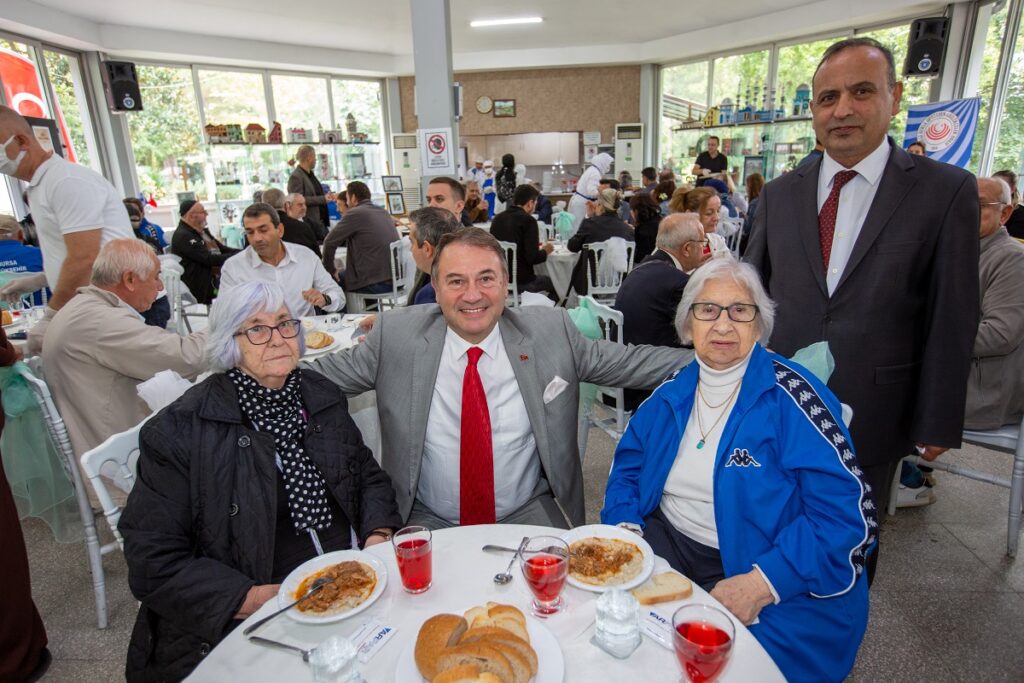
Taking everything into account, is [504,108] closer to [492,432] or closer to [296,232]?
[296,232]

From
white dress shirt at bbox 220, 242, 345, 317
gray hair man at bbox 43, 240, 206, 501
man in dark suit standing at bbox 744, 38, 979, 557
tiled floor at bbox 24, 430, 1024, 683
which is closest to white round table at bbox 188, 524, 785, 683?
man in dark suit standing at bbox 744, 38, 979, 557

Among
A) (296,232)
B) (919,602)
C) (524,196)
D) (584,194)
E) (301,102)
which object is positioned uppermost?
(301,102)

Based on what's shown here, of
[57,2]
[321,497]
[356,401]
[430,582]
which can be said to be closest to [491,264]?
[321,497]

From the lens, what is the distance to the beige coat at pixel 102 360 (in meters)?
2.25

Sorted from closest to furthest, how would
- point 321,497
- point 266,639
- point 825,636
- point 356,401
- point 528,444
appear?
point 266,639 < point 825,636 < point 321,497 < point 528,444 < point 356,401

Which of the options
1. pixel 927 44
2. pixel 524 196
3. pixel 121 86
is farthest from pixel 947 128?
pixel 121 86

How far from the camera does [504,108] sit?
12.8 metres

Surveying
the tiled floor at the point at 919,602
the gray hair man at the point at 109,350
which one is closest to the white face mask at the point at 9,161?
the gray hair man at the point at 109,350

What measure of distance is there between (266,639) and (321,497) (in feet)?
1.80

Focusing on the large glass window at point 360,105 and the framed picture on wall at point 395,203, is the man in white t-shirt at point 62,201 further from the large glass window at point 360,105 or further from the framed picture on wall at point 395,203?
the large glass window at point 360,105

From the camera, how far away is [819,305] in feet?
6.10

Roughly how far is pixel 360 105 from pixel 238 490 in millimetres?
12570

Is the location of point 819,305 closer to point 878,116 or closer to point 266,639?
point 878,116

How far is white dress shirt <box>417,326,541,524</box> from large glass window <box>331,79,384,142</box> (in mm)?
11656
